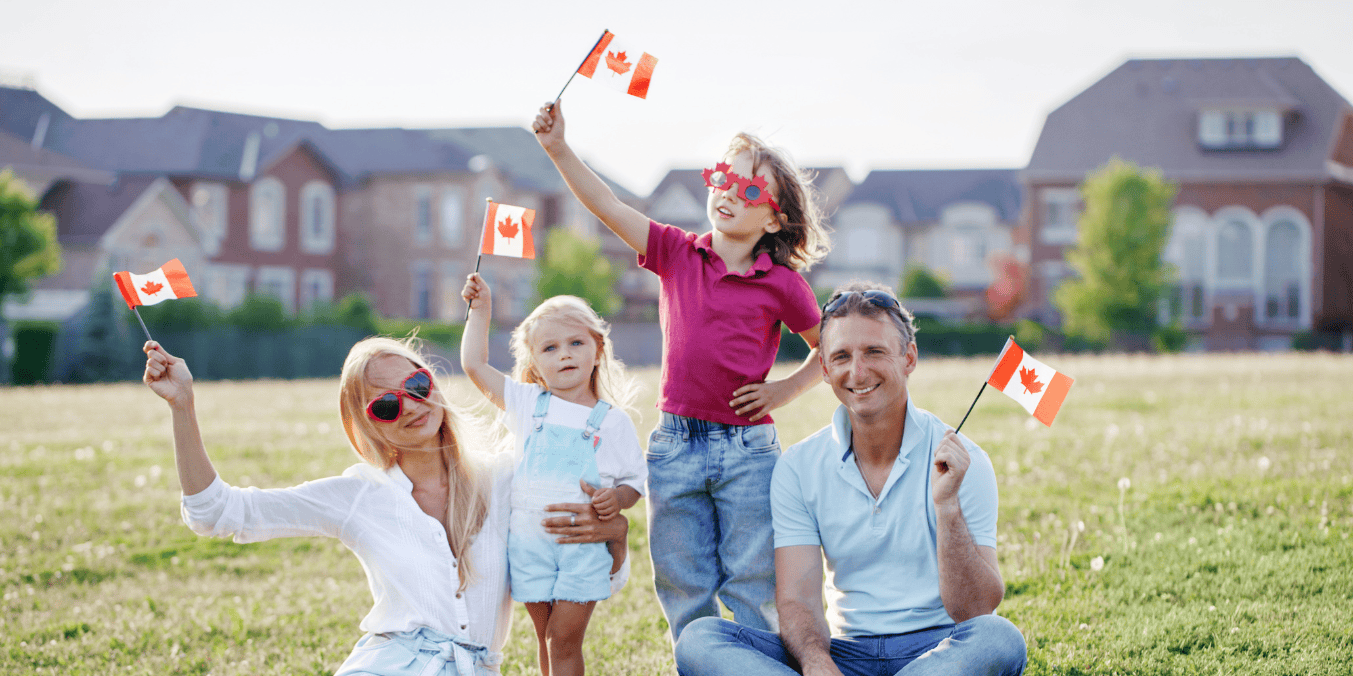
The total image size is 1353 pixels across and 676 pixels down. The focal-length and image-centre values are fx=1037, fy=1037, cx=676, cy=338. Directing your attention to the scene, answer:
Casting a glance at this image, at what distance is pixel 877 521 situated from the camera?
3.34 meters

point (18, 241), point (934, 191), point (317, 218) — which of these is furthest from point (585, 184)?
point (934, 191)

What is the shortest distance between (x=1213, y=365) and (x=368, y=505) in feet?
59.7

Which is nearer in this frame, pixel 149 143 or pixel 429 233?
pixel 149 143

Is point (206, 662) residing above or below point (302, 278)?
below

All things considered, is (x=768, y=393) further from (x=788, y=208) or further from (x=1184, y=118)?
(x=1184, y=118)

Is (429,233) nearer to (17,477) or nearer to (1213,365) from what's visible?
(1213,365)

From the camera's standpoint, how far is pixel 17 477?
8891mm

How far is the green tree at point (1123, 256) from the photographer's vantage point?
30.9m

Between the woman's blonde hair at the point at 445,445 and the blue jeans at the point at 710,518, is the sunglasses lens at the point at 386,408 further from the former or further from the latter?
the blue jeans at the point at 710,518

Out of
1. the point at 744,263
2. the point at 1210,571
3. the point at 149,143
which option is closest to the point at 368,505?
the point at 744,263

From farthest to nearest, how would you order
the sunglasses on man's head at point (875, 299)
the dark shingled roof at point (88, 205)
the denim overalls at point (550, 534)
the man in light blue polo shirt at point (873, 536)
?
the dark shingled roof at point (88, 205) < the denim overalls at point (550, 534) < the sunglasses on man's head at point (875, 299) < the man in light blue polo shirt at point (873, 536)

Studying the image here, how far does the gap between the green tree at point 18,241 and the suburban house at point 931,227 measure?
30.5 meters

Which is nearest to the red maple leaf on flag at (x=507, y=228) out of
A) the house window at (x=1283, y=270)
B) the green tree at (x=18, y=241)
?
the green tree at (x=18, y=241)

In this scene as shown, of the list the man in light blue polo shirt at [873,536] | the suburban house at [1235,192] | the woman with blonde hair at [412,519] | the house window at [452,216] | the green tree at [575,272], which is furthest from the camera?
the house window at [452,216]
